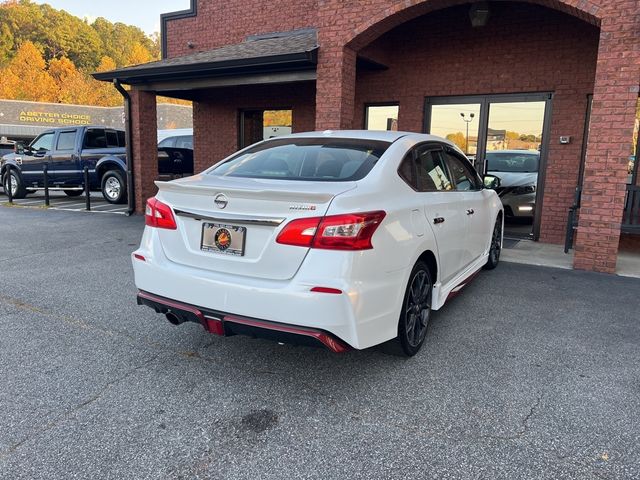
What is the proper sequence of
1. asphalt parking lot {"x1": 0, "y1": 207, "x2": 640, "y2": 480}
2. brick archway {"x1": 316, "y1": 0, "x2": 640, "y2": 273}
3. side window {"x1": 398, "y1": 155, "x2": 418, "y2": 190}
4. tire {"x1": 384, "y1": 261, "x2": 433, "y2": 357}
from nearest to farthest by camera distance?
asphalt parking lot {"x1": 0, "y1": 207, "x2": 640, "y2": 480} < tire {"x1": 384, "y1": 261, "x2": 433, "y2": 357} < side window {"x1": 398, "y1": 155, "x2": 418, "y2": 190} < brick archway {"x1": 316, "y1": 0, "x2": 640, "y2": 273}

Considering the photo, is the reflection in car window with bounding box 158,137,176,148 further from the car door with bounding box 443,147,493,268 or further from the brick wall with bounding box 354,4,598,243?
the car door with bounding box 443,147,493,268

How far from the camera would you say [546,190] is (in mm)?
8539

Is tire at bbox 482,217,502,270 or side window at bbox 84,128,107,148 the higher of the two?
side window at bbox 84,128,107,148

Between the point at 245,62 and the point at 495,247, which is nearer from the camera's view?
the point at 495,247

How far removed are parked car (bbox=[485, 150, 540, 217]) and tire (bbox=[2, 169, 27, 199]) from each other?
41.7 feet

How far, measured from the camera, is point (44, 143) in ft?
45.2

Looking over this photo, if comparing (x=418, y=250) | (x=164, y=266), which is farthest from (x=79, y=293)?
(x=418, y=250)

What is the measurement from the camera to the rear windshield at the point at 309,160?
11.1 ft

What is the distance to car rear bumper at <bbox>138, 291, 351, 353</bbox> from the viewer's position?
2.70 metres

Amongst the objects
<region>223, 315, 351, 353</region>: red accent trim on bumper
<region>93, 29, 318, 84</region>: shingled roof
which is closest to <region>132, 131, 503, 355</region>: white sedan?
<region>223, 315, 351, 353</region>: red accent trim on bumper

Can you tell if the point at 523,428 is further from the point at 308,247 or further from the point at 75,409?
the point at 75,409

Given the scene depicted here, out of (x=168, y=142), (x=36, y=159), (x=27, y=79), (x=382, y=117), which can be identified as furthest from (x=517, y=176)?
(x=27, y=79)

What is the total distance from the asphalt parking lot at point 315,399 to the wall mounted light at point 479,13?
17.1 ft

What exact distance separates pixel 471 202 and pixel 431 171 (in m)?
0.89
